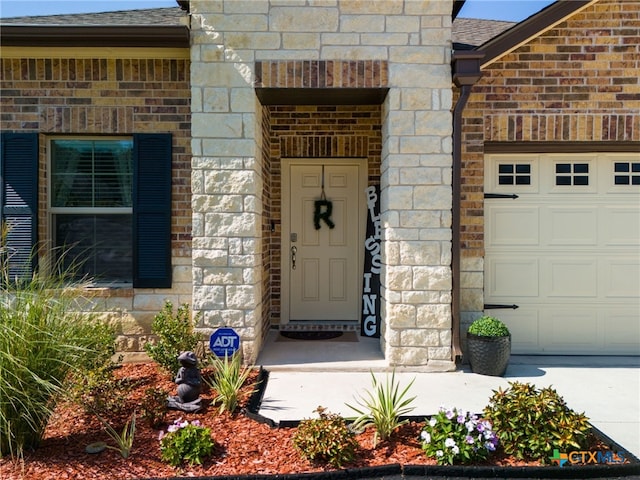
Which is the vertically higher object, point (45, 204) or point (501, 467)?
point (45, 204)

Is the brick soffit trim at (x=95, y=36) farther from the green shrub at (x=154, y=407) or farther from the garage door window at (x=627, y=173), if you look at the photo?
the garage door window at (x=627, y=173)

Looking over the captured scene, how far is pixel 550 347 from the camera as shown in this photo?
18.0 ft

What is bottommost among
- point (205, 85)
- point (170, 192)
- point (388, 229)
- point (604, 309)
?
point (604, 309)

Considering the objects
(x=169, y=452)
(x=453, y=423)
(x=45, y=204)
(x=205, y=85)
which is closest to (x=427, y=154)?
(x=205, y=85)

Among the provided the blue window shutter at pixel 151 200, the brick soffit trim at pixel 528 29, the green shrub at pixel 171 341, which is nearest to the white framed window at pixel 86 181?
the blue window shutter at pixel 151 200

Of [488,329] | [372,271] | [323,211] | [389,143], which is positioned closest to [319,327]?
[372,271]

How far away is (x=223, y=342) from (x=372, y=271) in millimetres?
2309

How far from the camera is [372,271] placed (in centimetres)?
617

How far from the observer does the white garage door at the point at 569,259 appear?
545cm

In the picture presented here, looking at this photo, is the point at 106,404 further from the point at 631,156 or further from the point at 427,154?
the point at 631,156

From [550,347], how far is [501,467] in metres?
3.03

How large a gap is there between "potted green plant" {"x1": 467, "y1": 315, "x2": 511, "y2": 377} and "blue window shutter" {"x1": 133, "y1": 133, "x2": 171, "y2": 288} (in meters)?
3.41

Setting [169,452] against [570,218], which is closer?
[169,452]

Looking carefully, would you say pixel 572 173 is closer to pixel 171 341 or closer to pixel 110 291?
pixel 171 341
